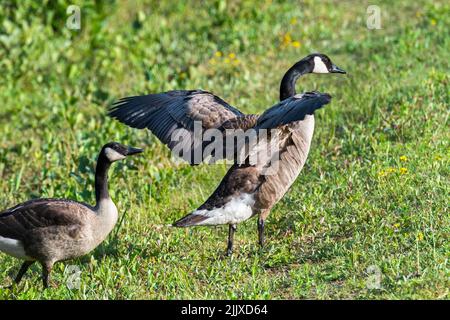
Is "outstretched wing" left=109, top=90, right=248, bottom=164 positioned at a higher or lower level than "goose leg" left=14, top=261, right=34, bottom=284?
higher

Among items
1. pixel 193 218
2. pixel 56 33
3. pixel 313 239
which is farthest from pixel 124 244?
pixel 56 33

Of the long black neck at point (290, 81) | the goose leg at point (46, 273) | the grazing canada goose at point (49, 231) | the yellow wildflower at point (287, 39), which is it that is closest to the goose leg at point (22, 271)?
the grazing canada goose at point (49, 231)

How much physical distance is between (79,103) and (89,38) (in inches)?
83.2

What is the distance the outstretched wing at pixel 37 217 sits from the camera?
6.84m

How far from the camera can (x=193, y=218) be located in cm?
711

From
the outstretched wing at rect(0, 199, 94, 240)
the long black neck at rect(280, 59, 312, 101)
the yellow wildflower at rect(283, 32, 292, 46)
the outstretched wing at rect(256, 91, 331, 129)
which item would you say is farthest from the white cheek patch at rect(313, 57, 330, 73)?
the yellow wildflower at rect(283, 32, 292, 46)

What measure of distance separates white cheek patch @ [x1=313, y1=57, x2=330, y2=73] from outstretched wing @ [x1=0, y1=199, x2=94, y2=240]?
2712mm

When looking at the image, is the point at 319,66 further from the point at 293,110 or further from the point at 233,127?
the point at 293,110

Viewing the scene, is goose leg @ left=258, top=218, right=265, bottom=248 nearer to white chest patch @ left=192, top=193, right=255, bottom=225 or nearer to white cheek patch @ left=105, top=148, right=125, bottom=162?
white chest patch @ left=192, top=193, right=255, bottom=225

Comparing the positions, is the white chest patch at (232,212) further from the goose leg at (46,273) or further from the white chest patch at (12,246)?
the white chest patch at (12,246)

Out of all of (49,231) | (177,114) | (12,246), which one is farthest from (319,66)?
(12,246)

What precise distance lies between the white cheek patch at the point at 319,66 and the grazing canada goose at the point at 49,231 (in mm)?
2578

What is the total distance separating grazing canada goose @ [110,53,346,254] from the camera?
7215 mm

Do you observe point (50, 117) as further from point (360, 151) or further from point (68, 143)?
point (360, 151)
